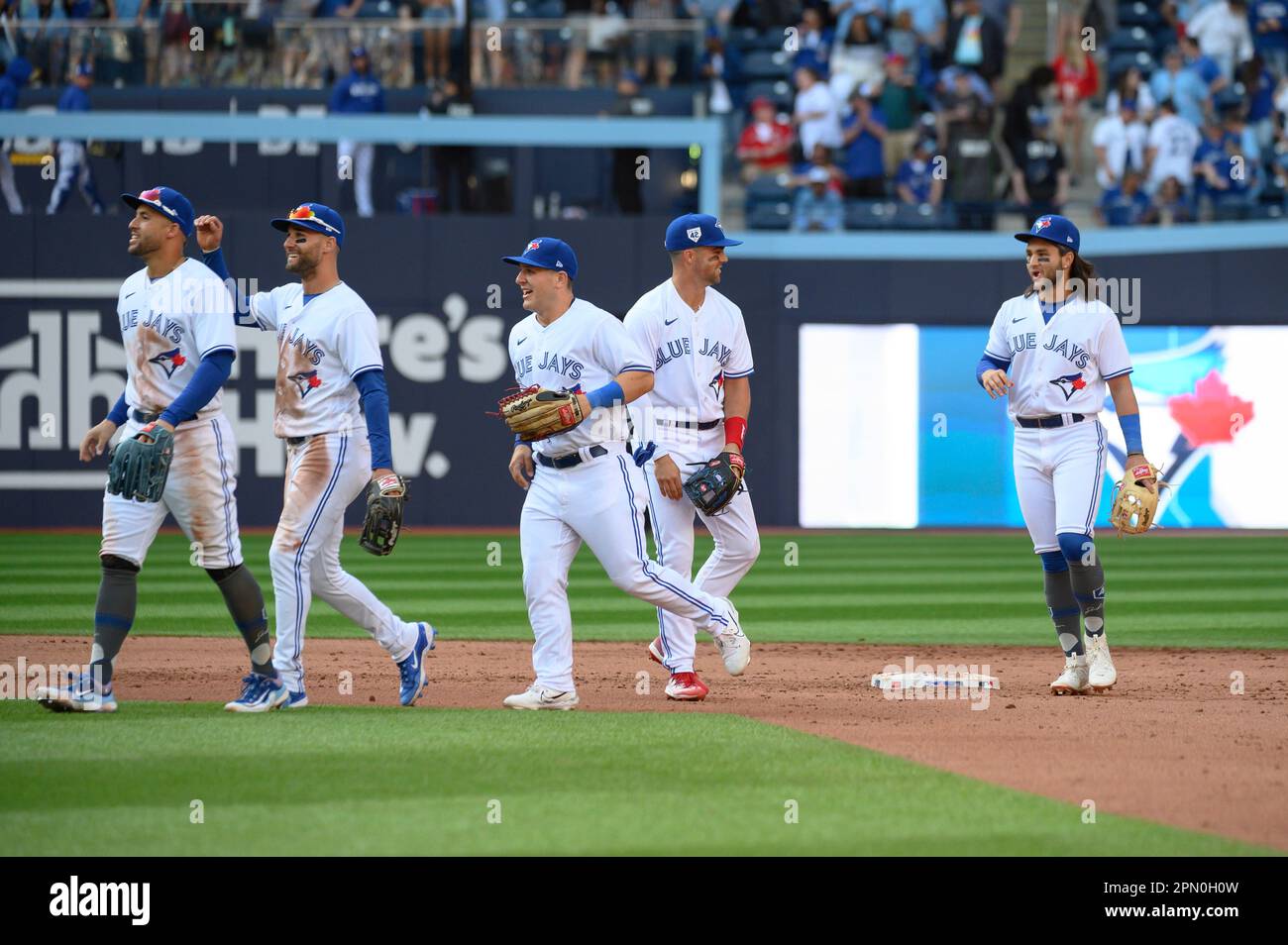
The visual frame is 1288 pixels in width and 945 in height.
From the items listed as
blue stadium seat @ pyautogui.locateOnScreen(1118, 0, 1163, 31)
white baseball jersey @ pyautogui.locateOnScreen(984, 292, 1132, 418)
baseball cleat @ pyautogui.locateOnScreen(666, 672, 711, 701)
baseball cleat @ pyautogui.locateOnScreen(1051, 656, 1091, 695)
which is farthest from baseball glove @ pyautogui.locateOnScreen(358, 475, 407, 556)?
blue stadium seat @ pyautogui.locateOnScreen(1118, 0, 1163, 31)

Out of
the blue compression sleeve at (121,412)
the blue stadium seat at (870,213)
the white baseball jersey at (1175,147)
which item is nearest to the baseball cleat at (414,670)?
the blue compression sleeve at (121,412)

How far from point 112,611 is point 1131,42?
65.2 ft

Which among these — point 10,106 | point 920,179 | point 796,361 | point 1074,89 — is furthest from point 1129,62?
point 10,106

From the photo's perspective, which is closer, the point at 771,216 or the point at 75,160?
the point at 75,160

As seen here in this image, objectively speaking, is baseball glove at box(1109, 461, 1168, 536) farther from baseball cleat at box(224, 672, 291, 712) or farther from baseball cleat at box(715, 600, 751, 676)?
baseball cleat at box(224, 672, 291, 712)

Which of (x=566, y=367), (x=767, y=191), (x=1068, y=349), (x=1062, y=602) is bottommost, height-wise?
(x=1062, y=602)

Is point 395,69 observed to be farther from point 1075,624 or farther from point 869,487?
point 1075,624

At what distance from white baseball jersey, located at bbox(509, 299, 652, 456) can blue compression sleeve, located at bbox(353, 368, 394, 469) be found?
592 millimetres

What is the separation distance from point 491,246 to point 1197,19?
392 inches

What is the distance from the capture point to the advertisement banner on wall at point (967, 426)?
20656mm

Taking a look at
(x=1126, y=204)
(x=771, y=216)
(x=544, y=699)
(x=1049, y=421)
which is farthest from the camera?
(x=771, y=216)

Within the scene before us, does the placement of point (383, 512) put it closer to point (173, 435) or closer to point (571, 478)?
point (571, 478)

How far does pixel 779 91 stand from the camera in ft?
74.4

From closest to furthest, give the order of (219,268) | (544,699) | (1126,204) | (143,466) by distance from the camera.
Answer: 1. (143,466)
2. (544,699)
3. (219,268)
4. (1126,204)
